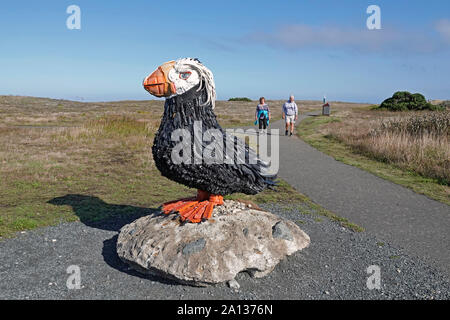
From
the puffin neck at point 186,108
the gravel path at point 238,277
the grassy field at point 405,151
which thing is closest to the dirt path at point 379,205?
the gravel path at point 238,277

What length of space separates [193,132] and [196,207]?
102 centimetres

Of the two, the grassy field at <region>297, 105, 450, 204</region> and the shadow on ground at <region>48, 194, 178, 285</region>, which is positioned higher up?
the grassy field at <region>297, 105, 450, 204</region>

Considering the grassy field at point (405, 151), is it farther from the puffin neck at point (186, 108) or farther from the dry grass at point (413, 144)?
the puffin neck at point (186, 108)

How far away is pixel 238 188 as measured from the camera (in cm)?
455

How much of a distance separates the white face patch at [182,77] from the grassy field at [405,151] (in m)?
6.03

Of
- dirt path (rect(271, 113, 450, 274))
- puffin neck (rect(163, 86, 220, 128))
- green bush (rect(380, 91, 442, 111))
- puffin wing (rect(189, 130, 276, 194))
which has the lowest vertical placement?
dirt path (rect(271, 113, 450, 274))

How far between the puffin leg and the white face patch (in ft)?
4.85

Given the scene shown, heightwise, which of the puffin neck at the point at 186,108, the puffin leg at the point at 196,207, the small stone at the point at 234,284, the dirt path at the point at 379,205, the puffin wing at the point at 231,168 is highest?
the puffin neck at the point at 186,108

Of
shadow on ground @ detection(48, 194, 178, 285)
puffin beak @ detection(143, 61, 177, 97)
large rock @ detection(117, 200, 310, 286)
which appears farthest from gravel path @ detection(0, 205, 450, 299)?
puffin beak @ detection(143, 61, 177, 97)

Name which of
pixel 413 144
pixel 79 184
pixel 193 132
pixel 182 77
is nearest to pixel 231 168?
pixel 193 132

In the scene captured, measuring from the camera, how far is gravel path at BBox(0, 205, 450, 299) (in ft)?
12.2

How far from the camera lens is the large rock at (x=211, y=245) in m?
3.78

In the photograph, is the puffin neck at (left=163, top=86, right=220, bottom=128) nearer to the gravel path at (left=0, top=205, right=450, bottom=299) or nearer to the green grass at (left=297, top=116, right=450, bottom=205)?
the gravel path at (left=0, top=205, right=450, bottom=299)
